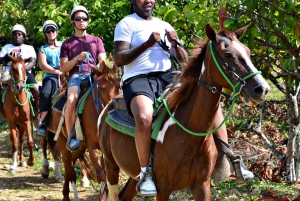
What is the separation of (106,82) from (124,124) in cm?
205

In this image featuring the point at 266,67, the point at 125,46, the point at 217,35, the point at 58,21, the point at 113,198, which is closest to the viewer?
the point at 217,35

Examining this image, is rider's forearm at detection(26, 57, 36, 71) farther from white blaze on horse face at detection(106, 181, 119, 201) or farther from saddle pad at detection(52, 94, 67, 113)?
white blaze on horse face at detection(106, 181, 119, 201)

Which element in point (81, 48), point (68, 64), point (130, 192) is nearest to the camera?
point (130, 192)

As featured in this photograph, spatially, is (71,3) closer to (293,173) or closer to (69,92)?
(69,92)

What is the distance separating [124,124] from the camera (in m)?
5.70

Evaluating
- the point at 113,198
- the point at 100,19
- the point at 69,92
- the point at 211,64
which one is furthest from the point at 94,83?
the point at 211,64

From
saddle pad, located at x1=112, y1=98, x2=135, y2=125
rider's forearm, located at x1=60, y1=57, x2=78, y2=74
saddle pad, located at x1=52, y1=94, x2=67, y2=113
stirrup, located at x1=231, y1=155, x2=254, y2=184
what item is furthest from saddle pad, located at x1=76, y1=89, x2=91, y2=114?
stirrup, located at x1=231, y1=155, x2=254, y2=184

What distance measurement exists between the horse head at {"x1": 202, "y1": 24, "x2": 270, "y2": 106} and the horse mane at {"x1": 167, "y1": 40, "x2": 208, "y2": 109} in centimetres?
15

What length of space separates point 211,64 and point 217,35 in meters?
0.26

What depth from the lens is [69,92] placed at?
8.30 m

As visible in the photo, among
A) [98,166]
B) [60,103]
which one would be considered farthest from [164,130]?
[60,103]

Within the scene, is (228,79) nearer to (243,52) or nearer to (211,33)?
(243,52)

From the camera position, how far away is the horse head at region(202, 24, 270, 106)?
4.13 metres

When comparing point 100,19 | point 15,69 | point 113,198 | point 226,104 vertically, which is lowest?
point 113,198
